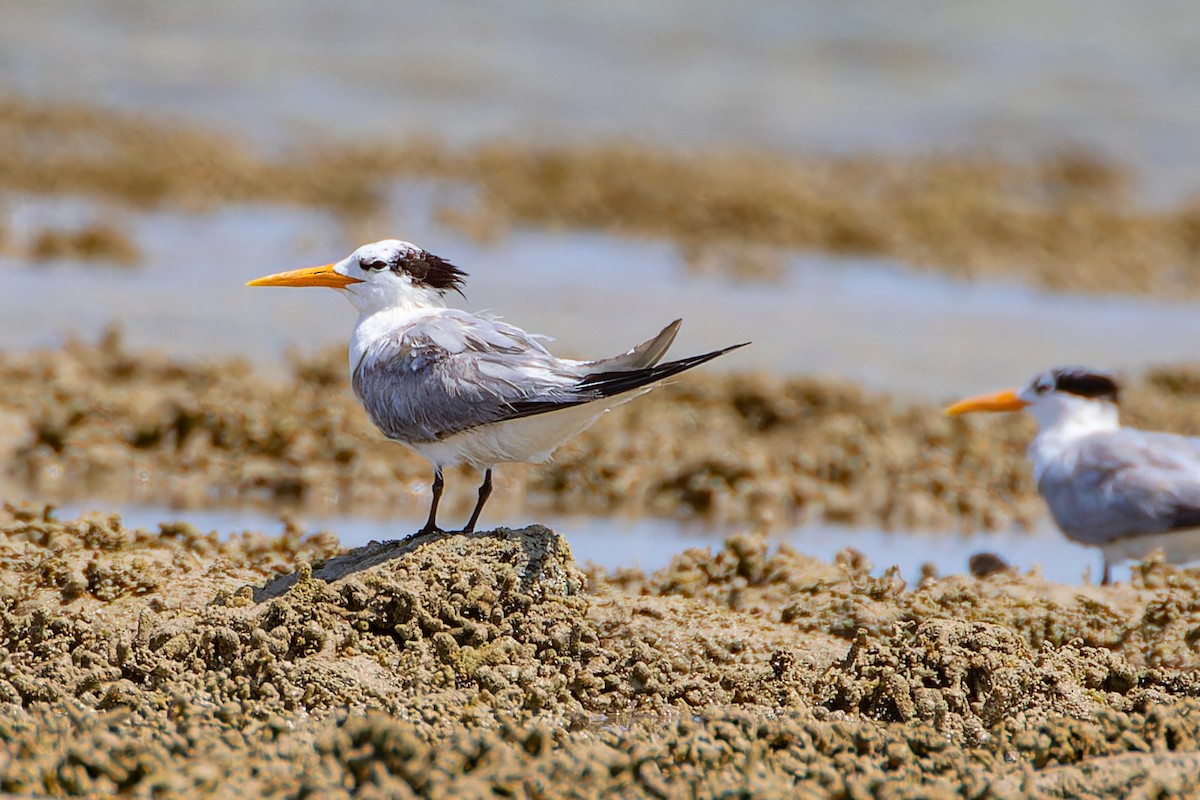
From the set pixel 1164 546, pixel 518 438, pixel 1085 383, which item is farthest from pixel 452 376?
pixel 1085 383

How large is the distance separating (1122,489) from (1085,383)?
99 centimetres

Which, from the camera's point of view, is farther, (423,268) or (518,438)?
(423,268)

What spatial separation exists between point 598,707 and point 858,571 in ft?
4.68

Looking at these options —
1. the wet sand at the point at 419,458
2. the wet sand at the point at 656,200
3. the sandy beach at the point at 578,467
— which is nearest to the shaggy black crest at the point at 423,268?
the sandy beach at the point at 578,467

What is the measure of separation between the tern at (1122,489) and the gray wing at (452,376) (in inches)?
110

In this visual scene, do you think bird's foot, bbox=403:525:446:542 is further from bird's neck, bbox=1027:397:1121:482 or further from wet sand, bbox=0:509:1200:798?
bird's neck, bbox=1027:397:1121:482

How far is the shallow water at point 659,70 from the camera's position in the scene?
20.6 meters

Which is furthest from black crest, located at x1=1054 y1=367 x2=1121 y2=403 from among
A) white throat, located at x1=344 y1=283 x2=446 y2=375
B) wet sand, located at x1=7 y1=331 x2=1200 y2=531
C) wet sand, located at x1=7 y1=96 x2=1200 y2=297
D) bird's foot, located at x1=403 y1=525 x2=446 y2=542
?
wet sand, located at x1=7 y1=96 x2=1200 y2=297

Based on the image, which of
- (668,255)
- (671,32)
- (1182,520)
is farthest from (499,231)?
(671,32)

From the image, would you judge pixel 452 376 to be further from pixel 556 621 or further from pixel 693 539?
pixel 693 539

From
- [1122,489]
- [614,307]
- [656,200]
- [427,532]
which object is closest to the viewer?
[427,532]

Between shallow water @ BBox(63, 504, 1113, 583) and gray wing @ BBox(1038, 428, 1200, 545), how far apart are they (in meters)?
0.25

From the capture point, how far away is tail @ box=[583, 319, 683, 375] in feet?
14.6

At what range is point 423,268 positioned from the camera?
16.7 feet
